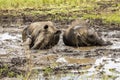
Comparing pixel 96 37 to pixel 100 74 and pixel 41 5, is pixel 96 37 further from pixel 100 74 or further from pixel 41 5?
pixel 41 5

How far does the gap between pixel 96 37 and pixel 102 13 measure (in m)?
6.62

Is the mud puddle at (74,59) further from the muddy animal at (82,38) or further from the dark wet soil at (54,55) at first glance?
the muddy animal at (82,38)

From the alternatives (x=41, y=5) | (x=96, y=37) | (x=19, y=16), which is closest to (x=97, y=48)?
(x=96, y=37)

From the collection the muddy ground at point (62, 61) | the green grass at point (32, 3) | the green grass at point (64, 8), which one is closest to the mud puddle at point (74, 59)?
the muddy ground at point (62, 61)

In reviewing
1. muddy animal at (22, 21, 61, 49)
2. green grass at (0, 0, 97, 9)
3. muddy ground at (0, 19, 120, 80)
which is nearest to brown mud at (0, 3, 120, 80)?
muddy ground at (0, 19, 120, 80)

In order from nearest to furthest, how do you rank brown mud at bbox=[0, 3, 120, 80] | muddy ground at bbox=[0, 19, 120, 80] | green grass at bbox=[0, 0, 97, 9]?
muddy ground at bbox=[0, 19, 120, 80], brown mud at bbox=[0, 3, 120, 80], green grass at bbox=[0, 0, 97, 9]

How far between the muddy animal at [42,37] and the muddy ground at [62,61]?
0.21 metres

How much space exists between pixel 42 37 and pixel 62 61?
1.79 metres

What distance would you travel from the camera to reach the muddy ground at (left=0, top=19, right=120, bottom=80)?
30.8 feet

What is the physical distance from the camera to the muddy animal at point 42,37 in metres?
12.6

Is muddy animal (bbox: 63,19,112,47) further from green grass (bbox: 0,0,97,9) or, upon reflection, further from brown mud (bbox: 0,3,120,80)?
green grass (bbox: 0,0,97,9)

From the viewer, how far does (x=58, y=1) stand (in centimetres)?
2216

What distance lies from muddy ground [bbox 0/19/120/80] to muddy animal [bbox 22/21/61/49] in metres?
0.21

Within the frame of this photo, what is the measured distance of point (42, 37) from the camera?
12703mm
